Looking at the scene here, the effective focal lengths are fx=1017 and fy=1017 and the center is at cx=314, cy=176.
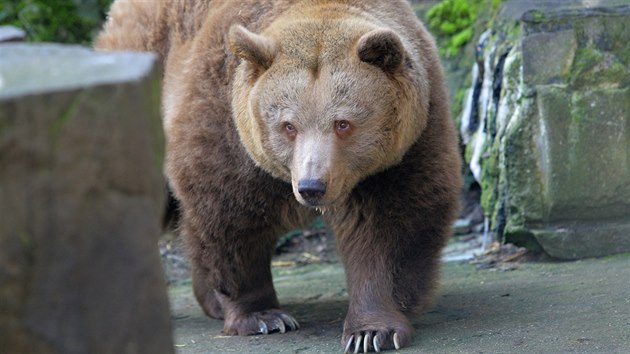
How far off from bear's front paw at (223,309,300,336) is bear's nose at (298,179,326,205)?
4.34 feet

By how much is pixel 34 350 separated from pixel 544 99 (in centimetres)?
547

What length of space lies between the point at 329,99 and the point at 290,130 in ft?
0.97

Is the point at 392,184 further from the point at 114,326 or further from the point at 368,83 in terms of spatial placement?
the point at 114,326

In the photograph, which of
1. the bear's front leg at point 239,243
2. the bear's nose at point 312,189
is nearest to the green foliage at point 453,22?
the bear's front leg at point 239,243

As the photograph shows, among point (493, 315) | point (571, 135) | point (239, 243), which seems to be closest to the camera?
point (493, 315)

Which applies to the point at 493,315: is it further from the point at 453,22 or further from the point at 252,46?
the point at 453,22

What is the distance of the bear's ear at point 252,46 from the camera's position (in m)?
5.81

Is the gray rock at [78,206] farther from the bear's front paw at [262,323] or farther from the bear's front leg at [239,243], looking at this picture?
the bear's front paw at [262,323]

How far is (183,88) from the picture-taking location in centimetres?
660

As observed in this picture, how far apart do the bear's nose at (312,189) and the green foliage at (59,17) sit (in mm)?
6364

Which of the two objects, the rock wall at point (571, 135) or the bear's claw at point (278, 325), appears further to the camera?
the rock wall at point (571, 135)

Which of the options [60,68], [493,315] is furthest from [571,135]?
[60,68]

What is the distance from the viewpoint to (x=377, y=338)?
5.67 m

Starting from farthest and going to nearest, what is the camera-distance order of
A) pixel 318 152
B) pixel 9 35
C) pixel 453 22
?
1. pixel 453 22
2. pixel 318 152
3. pixel 9 35
